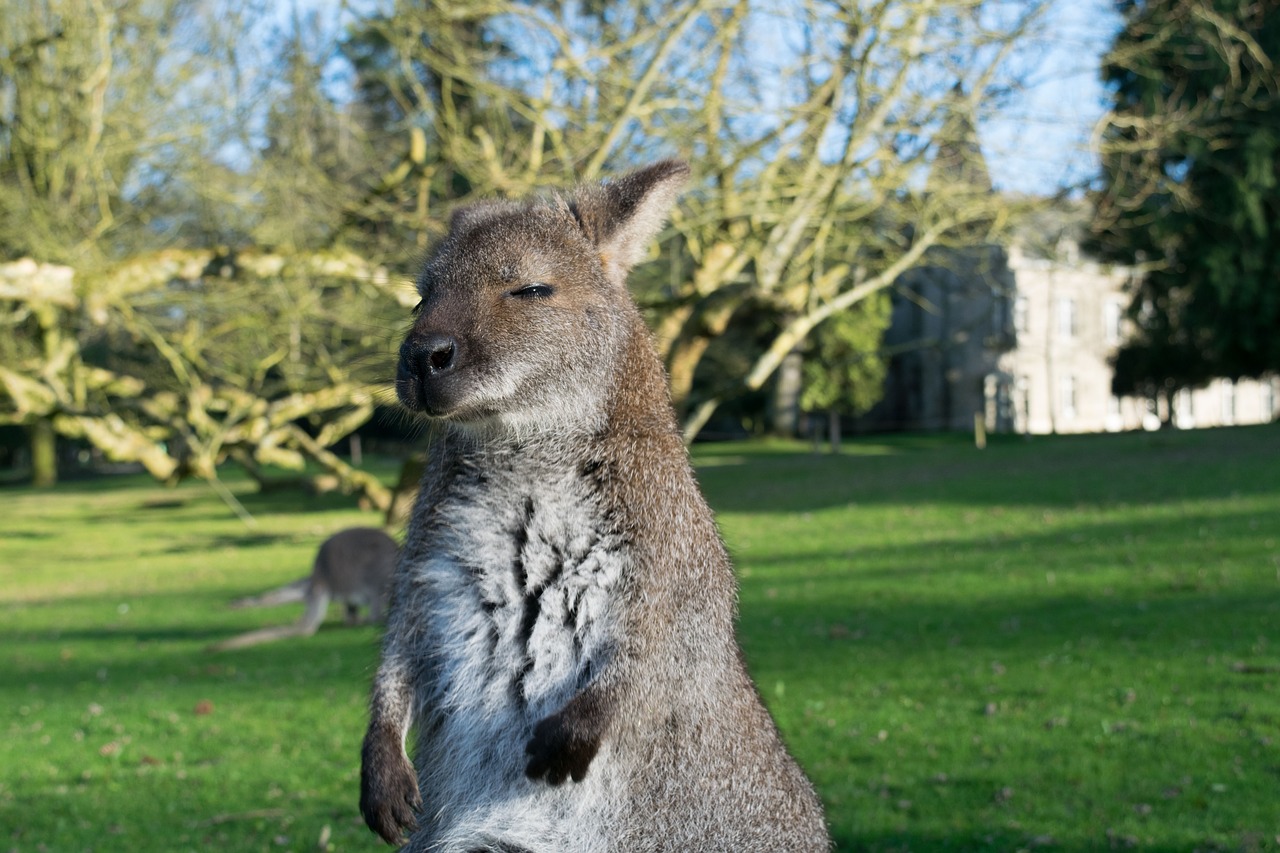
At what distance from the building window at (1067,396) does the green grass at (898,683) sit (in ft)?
96.0

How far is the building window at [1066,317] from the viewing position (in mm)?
48844

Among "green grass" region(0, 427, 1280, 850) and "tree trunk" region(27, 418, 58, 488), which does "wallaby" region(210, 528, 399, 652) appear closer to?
"green grass" region(0, 427, 1280, 850)

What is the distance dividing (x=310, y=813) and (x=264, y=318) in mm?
11736

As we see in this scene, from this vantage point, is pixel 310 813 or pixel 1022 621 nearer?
pixel 310 813

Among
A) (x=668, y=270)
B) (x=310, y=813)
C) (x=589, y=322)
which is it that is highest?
(x=668, y=270)

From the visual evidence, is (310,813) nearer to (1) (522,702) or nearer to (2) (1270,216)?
(1) (522,702)

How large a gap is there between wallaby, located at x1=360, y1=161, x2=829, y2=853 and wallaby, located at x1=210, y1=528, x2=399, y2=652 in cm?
860

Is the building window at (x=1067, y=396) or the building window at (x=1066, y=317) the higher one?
the building window at (x=1066, y=317)

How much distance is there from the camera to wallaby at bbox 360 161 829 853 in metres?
3.35

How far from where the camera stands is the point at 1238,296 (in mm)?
31078

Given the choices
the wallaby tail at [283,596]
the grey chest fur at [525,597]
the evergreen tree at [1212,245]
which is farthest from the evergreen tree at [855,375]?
the grey chest fur at [525,597]

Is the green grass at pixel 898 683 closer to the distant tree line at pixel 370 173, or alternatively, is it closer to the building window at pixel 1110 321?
the distant tree line at pixel 370 173

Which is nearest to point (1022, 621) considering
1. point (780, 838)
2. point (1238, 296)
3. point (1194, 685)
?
point (1194, 685)

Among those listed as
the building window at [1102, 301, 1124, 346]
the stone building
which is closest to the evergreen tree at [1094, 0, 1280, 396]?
the stone building
